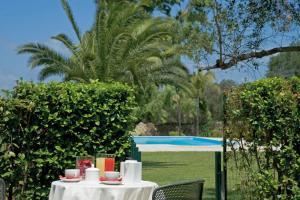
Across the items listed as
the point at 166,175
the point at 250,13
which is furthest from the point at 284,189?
the point at 166,175

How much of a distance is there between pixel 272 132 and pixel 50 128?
3211 millimetres

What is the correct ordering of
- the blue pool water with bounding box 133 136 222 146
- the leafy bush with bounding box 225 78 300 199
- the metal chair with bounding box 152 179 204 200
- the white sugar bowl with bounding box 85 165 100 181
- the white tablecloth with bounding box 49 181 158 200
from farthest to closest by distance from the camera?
the blue pool water with bounding box 133 136 222 146 → the leafy bush with bounding box 225 78 300 199 → the white sugar bowl with bounding box 85 165 100 181 → the white tablecloth with bounding box 49 181 158 200 → the metal chair with bounding box 152 179 204 200

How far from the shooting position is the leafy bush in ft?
21.2

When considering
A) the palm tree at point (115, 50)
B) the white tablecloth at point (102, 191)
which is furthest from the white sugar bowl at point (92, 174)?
the palm tree at point (115, 50)

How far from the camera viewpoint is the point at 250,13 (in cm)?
1011

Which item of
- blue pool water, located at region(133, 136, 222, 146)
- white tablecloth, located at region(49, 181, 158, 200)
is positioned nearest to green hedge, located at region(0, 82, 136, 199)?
white tablecloth, located at region(49, 181, 158, 200)

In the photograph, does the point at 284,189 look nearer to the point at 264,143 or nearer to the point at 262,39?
the point at 264,143

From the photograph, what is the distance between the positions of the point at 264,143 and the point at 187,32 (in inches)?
174

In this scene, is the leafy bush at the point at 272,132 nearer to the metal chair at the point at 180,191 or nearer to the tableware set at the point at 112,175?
the tableware set at the point at 112,175

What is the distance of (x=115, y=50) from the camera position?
18.7 metres

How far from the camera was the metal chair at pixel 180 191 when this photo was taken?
4398 mm

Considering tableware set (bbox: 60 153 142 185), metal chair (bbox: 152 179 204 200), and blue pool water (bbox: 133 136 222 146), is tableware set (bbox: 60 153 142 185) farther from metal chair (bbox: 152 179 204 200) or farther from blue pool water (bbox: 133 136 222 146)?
blue pool water (bbox: 133 136 222 146)

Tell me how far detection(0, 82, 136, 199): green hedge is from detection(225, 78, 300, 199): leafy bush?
6.98 feet

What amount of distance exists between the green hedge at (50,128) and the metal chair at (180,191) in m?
3.42
